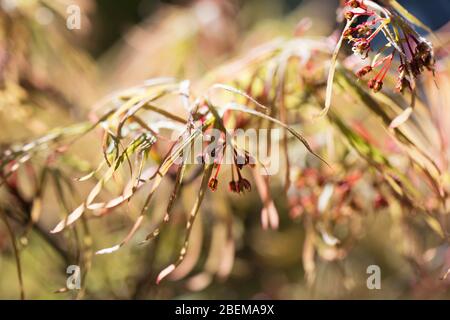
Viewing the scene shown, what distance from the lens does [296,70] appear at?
648mm

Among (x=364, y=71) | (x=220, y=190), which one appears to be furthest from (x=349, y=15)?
(x=220, y=190)

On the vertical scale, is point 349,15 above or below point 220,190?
above

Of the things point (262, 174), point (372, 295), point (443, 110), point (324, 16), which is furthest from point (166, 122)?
point (324, 16)

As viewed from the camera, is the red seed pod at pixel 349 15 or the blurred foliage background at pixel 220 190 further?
the blurred foliage background at pixel 220 190

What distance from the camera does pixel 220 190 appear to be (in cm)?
75

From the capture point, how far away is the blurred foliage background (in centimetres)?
65

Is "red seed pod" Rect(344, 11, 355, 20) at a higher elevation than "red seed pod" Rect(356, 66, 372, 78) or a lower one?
higher

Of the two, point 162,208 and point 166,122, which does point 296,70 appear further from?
point 162,208

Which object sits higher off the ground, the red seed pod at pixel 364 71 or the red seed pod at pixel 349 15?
the red seed pod at pixel 349 15

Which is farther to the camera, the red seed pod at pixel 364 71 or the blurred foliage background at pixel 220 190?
the blurred foliage background at pixel 220 190

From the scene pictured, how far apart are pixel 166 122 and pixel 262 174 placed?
0.11 m

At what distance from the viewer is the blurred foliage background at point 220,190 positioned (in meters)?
0.65

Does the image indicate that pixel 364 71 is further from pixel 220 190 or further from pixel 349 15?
pixel 220 190

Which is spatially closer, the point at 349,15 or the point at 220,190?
the point at 349,15
